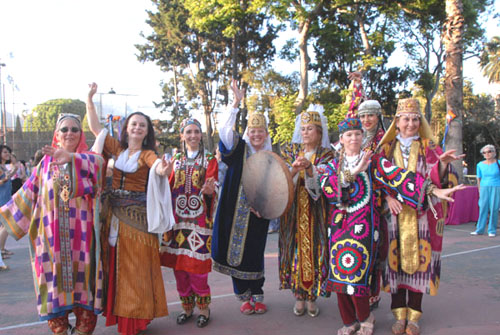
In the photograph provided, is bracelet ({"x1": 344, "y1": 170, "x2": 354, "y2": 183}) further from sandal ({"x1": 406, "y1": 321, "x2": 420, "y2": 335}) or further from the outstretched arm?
the outstretched arm

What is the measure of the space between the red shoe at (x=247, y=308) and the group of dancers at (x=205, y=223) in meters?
0.02

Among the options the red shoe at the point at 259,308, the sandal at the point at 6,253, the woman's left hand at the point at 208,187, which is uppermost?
the woman's left hand at the point at 208,187

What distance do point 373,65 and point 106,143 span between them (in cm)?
1411

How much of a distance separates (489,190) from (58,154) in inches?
345

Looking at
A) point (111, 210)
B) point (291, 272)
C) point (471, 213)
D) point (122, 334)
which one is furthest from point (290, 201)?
point (471, 213)

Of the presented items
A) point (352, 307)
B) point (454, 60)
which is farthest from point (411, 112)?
point (454, 60)

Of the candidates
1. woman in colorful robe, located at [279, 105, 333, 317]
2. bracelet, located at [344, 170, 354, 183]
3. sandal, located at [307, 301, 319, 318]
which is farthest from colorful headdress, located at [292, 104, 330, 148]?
sandal, located at [307, 301, 319, 318]

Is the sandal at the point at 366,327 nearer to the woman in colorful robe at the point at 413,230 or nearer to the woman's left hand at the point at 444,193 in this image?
the woman in colorful robe at the point at 413,230

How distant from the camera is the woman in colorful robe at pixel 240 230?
12.2 ft


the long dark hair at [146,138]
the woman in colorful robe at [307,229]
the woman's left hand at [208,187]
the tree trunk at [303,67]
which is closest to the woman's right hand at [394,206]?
the woman in colorful robe at [307,229]

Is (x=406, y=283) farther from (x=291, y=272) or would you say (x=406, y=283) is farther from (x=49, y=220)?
(x=49, y=220)

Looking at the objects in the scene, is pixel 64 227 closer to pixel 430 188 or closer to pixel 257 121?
pixel 257 121

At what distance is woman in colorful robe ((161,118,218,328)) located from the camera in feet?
11.5

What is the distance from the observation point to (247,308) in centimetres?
378
